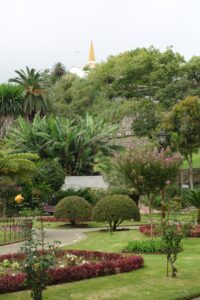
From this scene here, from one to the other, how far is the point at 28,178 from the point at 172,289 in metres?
12.2

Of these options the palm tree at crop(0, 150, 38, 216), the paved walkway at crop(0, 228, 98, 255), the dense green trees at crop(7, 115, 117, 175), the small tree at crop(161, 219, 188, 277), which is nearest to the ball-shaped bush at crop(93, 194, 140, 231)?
the paved walkway at crop(0, 228, 98, 255)

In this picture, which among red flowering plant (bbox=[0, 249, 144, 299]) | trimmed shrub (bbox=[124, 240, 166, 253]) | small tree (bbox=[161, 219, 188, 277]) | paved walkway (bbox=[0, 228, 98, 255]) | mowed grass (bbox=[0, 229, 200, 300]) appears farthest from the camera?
paved walkway (bbox=[0, 228, 98, 255])

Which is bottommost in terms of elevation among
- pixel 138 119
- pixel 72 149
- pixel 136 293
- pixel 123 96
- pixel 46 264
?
pixel 136 293

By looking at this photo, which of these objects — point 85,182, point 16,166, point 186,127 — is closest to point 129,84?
point 186,127

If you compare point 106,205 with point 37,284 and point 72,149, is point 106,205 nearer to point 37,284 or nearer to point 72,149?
point 37,284

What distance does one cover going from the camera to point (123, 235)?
803 inches

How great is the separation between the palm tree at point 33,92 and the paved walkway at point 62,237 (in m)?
29.9

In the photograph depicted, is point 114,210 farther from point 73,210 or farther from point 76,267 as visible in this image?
point 76,267

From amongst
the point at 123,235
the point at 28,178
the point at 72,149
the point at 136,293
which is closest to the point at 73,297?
the point at 136,293

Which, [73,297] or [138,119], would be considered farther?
[138,119]

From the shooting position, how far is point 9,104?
53.3 metres

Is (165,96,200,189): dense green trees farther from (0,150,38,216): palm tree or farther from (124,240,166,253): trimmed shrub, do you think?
(124,240,166,253): trimmed shrub

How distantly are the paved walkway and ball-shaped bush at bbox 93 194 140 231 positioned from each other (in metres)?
1.10

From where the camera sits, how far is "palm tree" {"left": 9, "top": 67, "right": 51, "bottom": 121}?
53.3m
